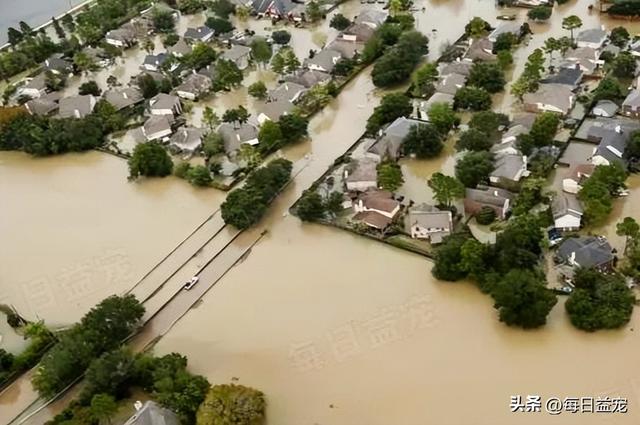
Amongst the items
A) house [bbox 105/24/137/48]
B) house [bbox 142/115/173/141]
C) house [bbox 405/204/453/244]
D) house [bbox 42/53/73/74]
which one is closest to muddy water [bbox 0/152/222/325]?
house [bbox 142/115/173/141]

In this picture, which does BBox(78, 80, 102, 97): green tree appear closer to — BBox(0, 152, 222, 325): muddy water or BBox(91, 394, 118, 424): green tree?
Answer: BBox(0, 152, 222, 325): muddy water

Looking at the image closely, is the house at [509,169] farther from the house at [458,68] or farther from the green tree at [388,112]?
the house at [458,68]

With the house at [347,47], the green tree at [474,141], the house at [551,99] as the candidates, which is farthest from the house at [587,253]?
the house at [347,47]

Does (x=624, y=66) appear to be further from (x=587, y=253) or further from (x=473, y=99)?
(x=587, y=253)

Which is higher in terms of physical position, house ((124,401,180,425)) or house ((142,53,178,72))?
house ((142,53,178,72))

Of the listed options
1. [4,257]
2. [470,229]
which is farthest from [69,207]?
[470,229]

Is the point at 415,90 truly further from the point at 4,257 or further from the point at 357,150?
the point at 4,257

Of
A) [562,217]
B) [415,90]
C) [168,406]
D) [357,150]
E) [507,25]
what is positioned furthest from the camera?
[507,25]
